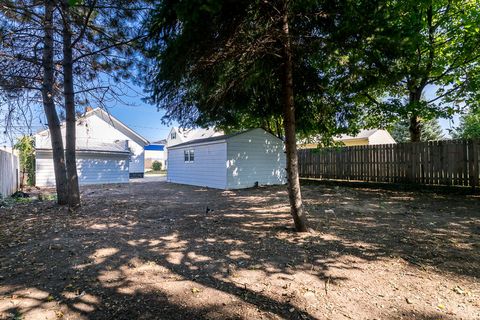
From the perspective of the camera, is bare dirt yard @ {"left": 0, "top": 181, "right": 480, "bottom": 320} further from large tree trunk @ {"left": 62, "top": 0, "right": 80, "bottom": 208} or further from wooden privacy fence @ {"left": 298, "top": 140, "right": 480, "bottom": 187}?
wooden privacy fence @ {"left": 298, "top": 140, "right": 480, "bottom": 187}

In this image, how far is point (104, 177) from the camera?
16.6 m

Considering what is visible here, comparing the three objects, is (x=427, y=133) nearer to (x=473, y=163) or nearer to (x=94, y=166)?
(x=473, y=163)

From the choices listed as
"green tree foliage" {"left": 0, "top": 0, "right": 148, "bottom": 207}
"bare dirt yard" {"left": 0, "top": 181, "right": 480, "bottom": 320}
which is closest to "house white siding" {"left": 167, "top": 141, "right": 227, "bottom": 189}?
"green tree foliage" {"left": 0, "top": 0, "right": 148, "bottom": 207}

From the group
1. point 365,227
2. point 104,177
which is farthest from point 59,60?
point 104,177

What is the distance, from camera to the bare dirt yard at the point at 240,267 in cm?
238

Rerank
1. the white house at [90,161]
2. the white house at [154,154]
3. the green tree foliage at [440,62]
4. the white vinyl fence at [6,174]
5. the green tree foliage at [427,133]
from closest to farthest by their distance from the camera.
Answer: the green tree foliage at [440,62] < the white vinyl fence at [6,174] < the white house at [90,161] < the green tree foliage at [427,133] < the white house at [154,154]

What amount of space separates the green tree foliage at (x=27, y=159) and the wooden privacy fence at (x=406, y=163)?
15.0 meters

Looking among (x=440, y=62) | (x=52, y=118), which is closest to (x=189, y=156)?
(x=52, y=118)

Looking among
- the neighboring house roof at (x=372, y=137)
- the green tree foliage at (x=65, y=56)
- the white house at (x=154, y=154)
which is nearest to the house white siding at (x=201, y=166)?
the green tree foliage at (x=65, y=56)

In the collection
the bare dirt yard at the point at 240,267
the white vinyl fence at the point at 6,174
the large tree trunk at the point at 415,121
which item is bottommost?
the bare dirt yard at the point at 240,267

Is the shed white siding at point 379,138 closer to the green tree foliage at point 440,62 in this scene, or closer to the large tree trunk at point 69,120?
the green tree foliage at point 440,62

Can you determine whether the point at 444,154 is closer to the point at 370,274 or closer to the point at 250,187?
Result: the point at 250,187

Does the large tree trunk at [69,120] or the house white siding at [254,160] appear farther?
the house white siding at [254,160]

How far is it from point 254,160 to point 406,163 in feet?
20.9
